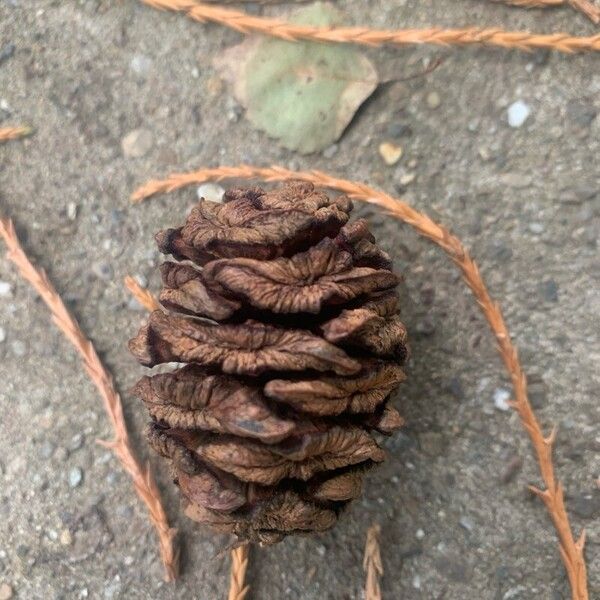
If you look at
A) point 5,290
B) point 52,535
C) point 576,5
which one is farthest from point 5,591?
point 576,5

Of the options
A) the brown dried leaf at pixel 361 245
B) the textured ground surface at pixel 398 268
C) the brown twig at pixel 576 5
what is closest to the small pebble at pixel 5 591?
the textured ground surface at pixel 398 268

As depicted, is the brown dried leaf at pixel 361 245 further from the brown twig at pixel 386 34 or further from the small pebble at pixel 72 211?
the small pebble at pixel 72 211

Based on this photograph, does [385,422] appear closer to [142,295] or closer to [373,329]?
[373,329]

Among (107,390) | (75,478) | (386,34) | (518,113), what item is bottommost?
(75,478)

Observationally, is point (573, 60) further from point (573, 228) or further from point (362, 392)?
point (362, 392)

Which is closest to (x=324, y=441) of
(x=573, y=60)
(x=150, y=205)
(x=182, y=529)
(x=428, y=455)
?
(x=428, y=455)

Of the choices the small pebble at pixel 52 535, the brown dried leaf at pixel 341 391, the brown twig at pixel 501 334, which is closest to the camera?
the brown dried leaf at pixel 341 391
